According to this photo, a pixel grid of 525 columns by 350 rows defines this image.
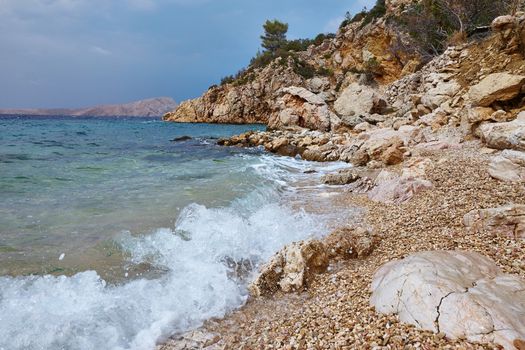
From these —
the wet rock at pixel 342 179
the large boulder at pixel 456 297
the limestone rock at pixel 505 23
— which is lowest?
the wet rock at pixel 342 179

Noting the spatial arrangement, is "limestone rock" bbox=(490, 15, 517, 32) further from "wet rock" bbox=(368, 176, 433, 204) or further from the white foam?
the white foam

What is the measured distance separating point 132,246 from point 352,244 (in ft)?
14.9

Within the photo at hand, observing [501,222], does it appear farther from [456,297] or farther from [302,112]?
[302,112]

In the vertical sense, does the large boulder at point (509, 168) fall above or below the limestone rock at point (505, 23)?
below

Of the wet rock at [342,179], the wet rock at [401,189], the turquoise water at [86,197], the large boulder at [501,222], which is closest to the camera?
the large boulder at [501,222]

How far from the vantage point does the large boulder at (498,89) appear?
44.3 ft

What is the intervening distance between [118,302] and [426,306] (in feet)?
14.2

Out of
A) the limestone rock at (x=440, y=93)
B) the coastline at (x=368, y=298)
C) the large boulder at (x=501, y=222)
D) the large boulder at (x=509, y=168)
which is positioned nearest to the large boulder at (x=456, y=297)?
the coastline at (x=368, y=298)

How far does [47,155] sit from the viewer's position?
19.5 m

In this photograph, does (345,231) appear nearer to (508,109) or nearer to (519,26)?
(508,109)

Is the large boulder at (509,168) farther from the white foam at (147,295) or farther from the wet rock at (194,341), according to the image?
the wet rock at (194,341)

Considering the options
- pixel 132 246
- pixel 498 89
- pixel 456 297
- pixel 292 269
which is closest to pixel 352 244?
pixel 292 269

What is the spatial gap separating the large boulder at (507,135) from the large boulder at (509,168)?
58.5 inches

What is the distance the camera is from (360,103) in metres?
31.3
